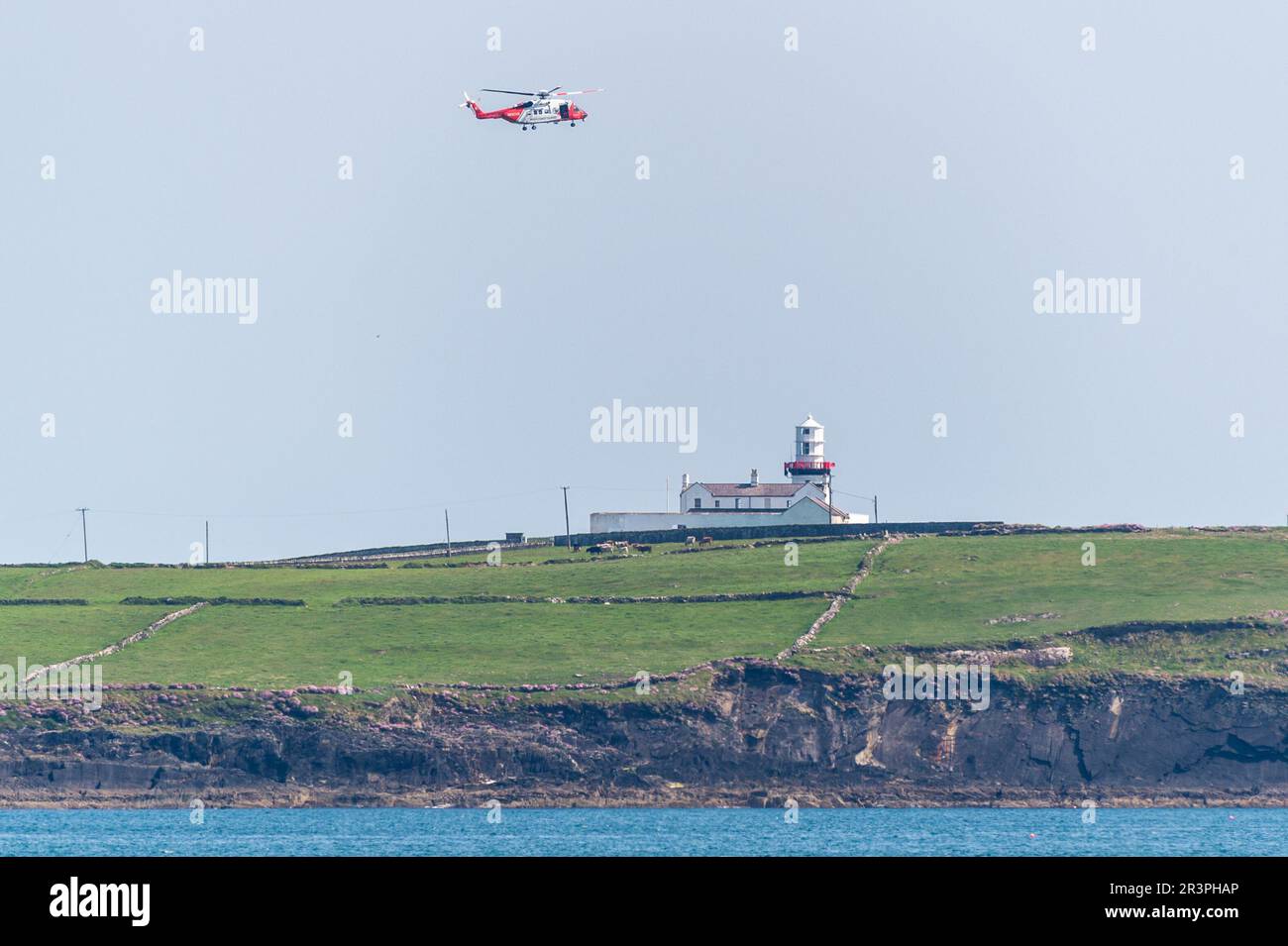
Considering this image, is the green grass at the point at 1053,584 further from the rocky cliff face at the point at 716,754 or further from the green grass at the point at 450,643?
the rocky cliff face at the point at 716,754

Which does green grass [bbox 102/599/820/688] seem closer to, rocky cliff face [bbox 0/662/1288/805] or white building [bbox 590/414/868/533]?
rocky cliff face [bbox 0/662/1288/805]

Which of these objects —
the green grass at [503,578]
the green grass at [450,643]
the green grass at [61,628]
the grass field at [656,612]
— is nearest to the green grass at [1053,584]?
the grass field at [656,612]

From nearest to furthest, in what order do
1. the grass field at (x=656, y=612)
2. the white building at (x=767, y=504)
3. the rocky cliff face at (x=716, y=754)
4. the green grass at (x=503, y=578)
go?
1. the rocky cliff face at (x=716, y=754)
2. the grass field at (x=656, y=612)
3. the green grass at (x=503, y=578)
4. the white building at (x=767, y=504)

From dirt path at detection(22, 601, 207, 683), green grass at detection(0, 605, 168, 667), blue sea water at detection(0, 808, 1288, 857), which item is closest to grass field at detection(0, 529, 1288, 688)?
green grass at detection(0, 605, 168, 667)

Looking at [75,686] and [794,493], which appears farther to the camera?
[794,493]

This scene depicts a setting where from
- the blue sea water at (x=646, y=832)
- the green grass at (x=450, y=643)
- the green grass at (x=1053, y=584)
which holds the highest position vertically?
the green grass at (x=1053, y=584)
